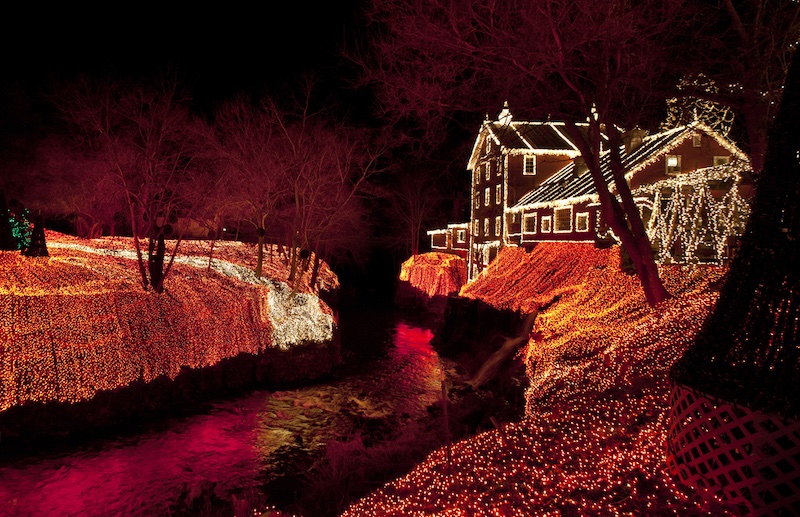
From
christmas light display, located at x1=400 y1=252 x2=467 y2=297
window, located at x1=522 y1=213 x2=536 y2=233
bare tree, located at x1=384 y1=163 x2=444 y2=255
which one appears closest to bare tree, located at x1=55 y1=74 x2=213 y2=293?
window, located at x1=522 y1=213 x2=536 y2=233

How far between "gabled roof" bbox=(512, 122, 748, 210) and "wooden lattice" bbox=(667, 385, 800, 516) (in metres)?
13.3

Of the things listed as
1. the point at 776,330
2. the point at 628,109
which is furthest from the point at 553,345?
the point at 776,330

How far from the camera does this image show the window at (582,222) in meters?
23.8

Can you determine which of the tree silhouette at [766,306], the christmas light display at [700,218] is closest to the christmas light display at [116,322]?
the christmas light display at [700,218]

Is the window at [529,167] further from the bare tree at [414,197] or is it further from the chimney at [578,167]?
the bare tree at [414,197]

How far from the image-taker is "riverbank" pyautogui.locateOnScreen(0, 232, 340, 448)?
40.4ft

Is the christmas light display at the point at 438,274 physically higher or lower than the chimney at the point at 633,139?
lower

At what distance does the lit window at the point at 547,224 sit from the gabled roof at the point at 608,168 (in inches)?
36.9

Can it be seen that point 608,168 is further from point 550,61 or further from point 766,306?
point 766,306

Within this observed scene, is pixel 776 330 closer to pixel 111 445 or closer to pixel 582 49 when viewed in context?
pixel 582 49

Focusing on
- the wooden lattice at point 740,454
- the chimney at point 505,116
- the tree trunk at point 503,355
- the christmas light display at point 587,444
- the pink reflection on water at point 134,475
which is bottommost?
the pink reflection on water at point 134,475

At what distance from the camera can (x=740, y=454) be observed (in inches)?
139

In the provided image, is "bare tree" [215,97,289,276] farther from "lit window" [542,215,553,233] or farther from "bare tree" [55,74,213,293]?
"lit window" [542,215,553,233]

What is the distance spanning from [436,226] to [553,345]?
4982 cm
